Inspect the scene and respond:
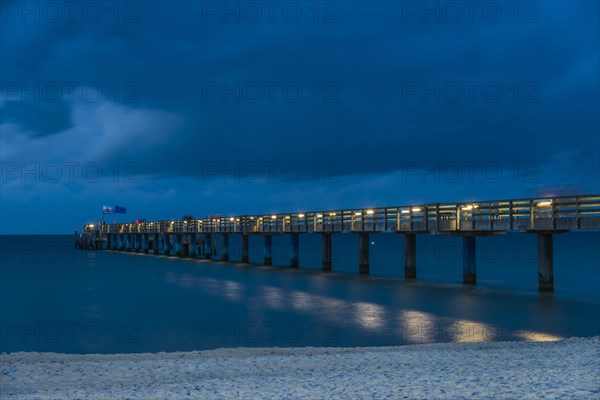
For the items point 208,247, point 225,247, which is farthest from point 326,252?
point 208,247

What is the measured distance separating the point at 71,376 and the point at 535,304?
20261mm

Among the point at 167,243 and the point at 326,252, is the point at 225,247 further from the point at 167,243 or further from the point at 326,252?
the point at 326,252

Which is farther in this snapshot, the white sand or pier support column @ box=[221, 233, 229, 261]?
pier support column @ box=[221, 233, 229, 261]

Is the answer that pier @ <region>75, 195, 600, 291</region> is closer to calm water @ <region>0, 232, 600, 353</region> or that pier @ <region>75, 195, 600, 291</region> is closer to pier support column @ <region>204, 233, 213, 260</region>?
calm water @ <region>0, 232, 600, 353</region>

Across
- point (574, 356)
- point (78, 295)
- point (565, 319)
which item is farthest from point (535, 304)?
point (78, 295)

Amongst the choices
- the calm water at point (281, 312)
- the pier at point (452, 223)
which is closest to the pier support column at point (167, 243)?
the pier at point (452, 223)

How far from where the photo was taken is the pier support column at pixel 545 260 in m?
28.9

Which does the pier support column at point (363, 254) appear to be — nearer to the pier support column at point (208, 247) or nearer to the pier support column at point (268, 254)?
the pier support column at point (268, 254)

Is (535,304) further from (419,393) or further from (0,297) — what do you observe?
(0,297)

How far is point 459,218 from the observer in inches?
1261

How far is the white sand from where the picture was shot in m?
10.8

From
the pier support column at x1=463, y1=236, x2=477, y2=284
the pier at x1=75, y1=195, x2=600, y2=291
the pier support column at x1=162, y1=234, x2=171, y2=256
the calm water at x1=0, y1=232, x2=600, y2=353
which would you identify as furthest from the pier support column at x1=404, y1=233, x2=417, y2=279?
the pier support column at x1=162, y1=234, x2=171, y2=256

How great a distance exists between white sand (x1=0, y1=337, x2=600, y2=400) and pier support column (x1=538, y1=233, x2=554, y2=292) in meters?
12.0

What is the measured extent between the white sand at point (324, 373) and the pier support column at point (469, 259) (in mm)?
15621
